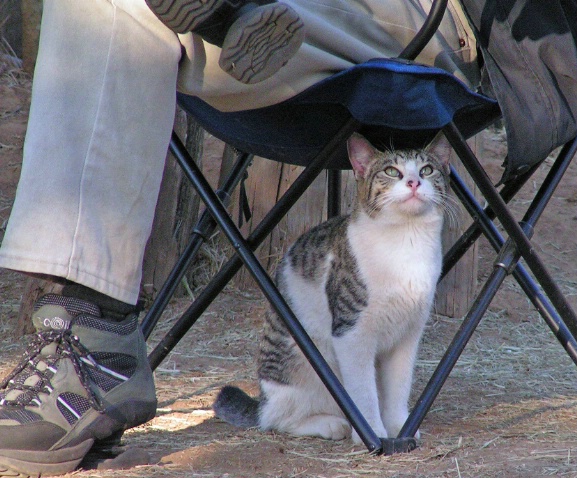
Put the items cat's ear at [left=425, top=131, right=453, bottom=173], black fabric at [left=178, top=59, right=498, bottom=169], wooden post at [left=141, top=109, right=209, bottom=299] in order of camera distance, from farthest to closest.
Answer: wooden post at [left=141, top=109, right=209, bottom=299], cat's ear at [left=425, top=131, right=453, bottom=173], black fabric at [left=178, top=59, right=498, bottom=169]

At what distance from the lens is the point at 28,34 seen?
17.9 feet

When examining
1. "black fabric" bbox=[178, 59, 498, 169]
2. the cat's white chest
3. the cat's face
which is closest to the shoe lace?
"black fabric" bbox=[178, 59, 498, 169]

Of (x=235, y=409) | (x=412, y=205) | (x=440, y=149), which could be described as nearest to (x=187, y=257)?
(x=235, y=409)

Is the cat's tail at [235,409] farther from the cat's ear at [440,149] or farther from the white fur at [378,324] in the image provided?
the cat's ear at [440,149]

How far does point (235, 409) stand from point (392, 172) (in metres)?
0.82

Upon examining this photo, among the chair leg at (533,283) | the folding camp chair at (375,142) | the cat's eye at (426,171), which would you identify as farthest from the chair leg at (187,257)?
the chair leg at (533,283)

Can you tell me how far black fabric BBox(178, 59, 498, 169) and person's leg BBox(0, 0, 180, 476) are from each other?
42cm

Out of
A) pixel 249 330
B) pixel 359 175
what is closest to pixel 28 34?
pixel 249 330

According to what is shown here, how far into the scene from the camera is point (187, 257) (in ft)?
8.18

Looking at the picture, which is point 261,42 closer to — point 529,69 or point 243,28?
point 243,28

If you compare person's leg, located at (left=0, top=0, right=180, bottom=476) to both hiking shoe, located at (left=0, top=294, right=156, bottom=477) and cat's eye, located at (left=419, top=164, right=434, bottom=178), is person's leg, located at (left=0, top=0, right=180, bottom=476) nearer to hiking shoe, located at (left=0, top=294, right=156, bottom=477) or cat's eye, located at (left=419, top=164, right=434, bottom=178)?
hiking shoe, located at (left=0, top=294, right=156, bottom=477)

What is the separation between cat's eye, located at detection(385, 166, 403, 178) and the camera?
2.29 meters

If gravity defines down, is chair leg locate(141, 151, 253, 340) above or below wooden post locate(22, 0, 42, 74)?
below

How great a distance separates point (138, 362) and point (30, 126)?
531 mm
